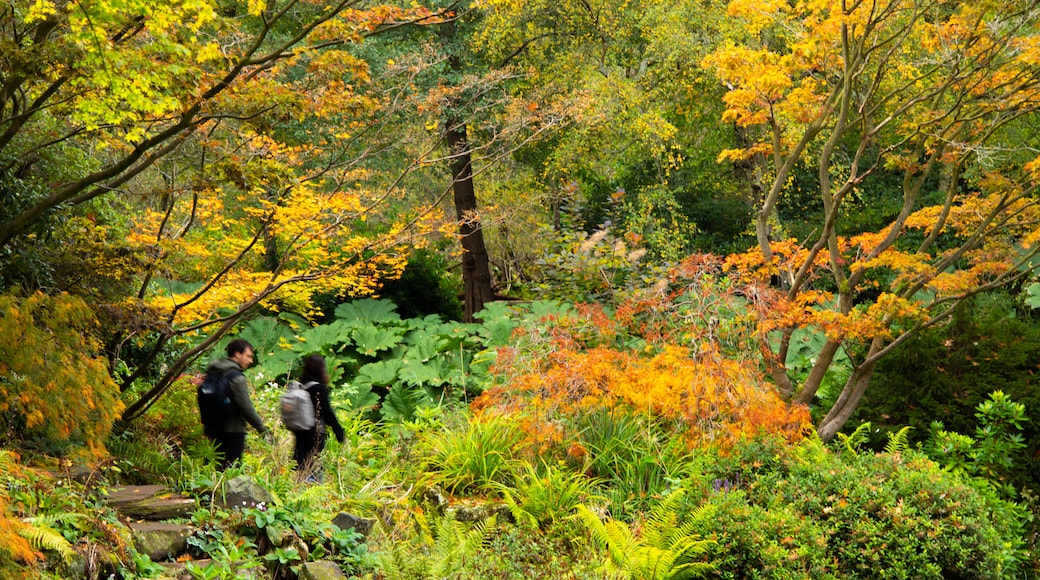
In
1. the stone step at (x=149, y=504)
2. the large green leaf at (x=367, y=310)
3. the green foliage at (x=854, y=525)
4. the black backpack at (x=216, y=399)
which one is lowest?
the green foliage at (x=854, y=525)

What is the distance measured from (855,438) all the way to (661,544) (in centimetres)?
301

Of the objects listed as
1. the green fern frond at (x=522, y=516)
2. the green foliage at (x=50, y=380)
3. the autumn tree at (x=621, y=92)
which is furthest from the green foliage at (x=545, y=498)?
the autumn tree at (x=621, y=92)

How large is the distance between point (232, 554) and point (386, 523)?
1.79 m

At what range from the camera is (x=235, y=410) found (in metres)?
6.43

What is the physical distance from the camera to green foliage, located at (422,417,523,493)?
748 cm

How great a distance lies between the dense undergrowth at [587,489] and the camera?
5418 millimetres

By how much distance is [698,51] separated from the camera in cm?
1502

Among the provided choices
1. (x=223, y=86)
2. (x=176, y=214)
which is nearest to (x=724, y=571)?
(x=223, y=86)

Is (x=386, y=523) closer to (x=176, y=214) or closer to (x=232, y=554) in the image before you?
(x=232, y=554)

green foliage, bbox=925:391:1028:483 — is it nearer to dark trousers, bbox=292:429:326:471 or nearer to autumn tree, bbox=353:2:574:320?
dark trousers, bbox=292:429:326:471

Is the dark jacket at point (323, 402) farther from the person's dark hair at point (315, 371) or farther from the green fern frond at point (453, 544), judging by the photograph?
the green fern frond at point (453, 544)

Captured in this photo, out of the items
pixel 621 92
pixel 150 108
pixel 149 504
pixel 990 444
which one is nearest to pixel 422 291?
pixel 621 92

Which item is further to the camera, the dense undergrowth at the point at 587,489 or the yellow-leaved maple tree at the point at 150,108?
the dense undergrowth at the point at 587,489

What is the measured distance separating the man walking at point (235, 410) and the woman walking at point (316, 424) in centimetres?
50
